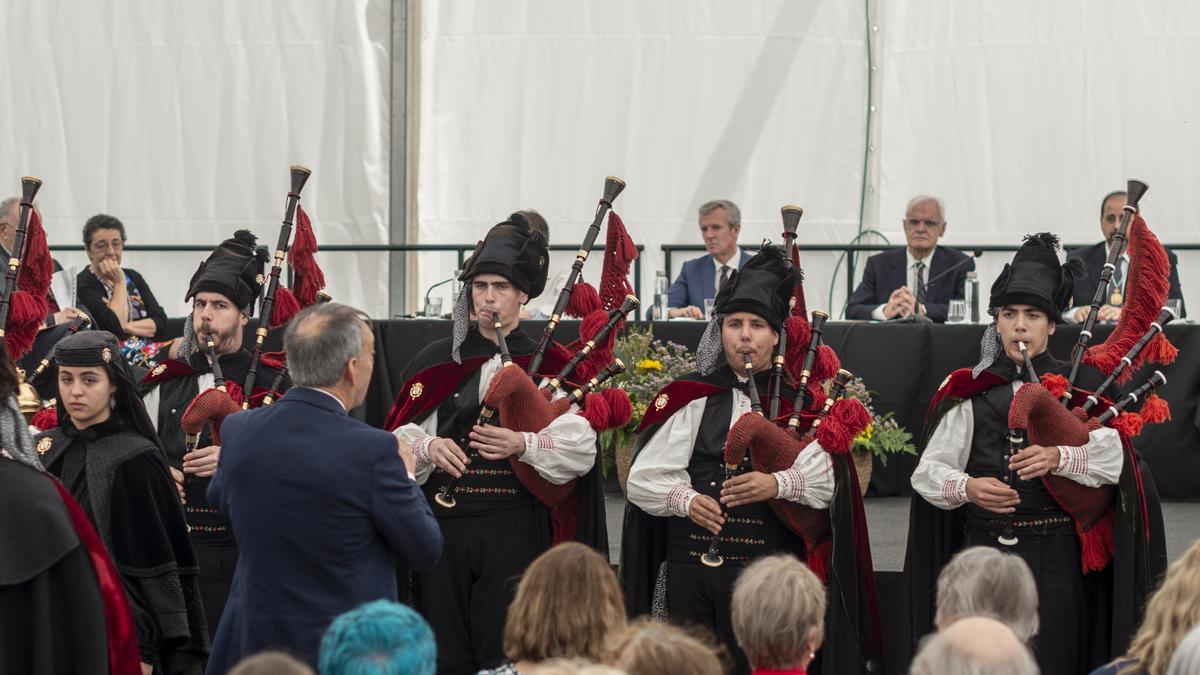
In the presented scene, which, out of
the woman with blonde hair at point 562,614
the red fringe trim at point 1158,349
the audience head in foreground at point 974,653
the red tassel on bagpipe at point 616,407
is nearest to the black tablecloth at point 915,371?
the red fringe trim at point 1158,349

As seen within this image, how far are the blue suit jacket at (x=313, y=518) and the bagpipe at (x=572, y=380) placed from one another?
1.14m

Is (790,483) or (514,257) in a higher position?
(514,257)

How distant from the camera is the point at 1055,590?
4852 mm

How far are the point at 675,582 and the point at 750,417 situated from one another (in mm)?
Answer: 602

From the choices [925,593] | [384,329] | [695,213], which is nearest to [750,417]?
[925,593]

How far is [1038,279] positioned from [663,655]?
2808 millimetres

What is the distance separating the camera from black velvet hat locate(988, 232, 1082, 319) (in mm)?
4957

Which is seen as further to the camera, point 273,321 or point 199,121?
point 199,121

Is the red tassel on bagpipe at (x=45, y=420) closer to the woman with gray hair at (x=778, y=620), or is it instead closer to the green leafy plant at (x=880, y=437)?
the woman with gray hair at (x=778, y=620)

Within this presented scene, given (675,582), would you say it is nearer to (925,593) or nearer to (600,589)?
(925,593)

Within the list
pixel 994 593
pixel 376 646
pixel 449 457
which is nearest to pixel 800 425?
pixel 449 457

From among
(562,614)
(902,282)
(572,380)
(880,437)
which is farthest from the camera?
(902,282)

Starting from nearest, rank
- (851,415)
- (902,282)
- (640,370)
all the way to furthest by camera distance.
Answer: (851,415), (640,370), (902,282)

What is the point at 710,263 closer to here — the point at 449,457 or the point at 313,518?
the point at 449,457
